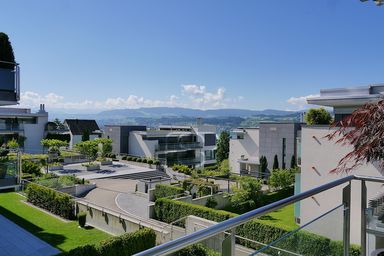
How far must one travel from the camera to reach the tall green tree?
7.94 metres

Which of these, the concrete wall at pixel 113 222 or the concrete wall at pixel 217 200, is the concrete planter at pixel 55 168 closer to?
the concrete wall at pixel 113 222

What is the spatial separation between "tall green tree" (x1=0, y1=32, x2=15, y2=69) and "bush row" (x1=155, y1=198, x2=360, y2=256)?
6761mm

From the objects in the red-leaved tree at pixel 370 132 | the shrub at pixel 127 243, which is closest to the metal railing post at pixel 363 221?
the red-leaved tree at pixel 370 132


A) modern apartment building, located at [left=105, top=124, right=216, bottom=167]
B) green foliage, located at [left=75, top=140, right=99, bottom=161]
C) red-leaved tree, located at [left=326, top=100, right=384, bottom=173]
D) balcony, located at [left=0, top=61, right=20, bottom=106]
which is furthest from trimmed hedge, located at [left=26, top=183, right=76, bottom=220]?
modern apartment building, located at [left=105, top=124, right=216, bottom=167]

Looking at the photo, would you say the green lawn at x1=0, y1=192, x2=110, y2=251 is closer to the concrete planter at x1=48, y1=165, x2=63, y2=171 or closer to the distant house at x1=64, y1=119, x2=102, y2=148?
the concrete planter at x1=48, y1=165, x2=63, y2=171

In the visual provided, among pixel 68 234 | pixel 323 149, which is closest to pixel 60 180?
pixel 68 234

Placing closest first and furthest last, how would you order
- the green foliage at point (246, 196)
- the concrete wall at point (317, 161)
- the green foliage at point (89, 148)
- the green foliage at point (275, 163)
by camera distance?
the concrete wall at point (317, 161), the green foliage at point (246, 196), the green foliage at point (275, 163), the green foliage at point (89, 148)

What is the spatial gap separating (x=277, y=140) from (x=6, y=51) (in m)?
28.3

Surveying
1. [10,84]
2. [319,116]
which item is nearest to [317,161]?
[319,116]

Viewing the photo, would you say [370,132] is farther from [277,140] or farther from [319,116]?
[277,140]

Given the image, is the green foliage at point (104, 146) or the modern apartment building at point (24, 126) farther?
the modern apartment building at point (24, 126)

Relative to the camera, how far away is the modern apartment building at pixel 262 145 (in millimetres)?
32031

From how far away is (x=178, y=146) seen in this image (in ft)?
148

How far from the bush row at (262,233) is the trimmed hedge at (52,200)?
15.1ft
